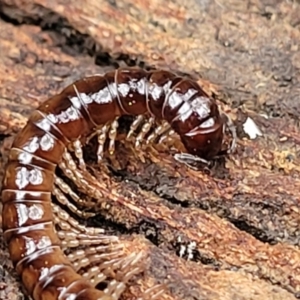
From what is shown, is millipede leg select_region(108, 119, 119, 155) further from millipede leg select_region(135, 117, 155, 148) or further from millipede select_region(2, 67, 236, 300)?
millipede leg select_region(135, 117, 155, 148)

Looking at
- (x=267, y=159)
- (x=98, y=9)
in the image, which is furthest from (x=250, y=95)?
(x=98, y=9)

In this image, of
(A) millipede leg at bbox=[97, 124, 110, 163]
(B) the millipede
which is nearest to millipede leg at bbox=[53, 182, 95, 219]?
(B) the millipede

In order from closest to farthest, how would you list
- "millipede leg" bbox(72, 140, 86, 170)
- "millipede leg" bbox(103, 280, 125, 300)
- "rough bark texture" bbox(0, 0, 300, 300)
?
"millipede leg" bbox(103, 280, 125, 300) < "rough bark texture" bbox(0, 0, 300, 300) < "millipede leg" bbox(72, 140, 86, 170)

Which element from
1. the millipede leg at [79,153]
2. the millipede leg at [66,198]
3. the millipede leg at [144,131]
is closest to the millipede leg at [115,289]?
the millipede leg at [66,198]

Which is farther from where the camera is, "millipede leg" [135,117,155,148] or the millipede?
"millipede leg" [135,117,155,148]

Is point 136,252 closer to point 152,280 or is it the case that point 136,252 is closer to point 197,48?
point 152,280

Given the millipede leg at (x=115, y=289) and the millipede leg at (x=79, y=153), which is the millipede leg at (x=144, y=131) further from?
the millipede leg at (x=115, y=289)
